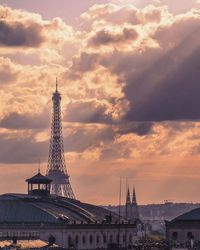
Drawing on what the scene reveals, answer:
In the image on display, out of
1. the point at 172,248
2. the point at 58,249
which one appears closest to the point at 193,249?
the point at 172,248

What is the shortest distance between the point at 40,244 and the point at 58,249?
484 centimetres

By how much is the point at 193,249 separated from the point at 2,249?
35.1 m

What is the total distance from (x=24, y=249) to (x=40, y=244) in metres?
21.1

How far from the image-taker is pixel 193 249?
644ft

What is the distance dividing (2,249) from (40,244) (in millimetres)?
27040

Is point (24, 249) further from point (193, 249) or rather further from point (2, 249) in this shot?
point (193, 249)

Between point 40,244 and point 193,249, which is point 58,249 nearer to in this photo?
point 40,244

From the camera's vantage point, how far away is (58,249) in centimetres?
19500

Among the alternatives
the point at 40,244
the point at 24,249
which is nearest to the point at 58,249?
the point at 40,244

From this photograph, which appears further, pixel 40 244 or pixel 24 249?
pixel 40 244

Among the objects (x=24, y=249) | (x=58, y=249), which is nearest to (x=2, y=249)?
(x=24, y=249)

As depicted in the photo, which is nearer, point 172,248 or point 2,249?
point 2,249

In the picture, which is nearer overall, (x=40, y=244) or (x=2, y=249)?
(x=2, y=249)

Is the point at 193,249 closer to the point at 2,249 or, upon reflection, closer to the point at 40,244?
the point at 40,244
